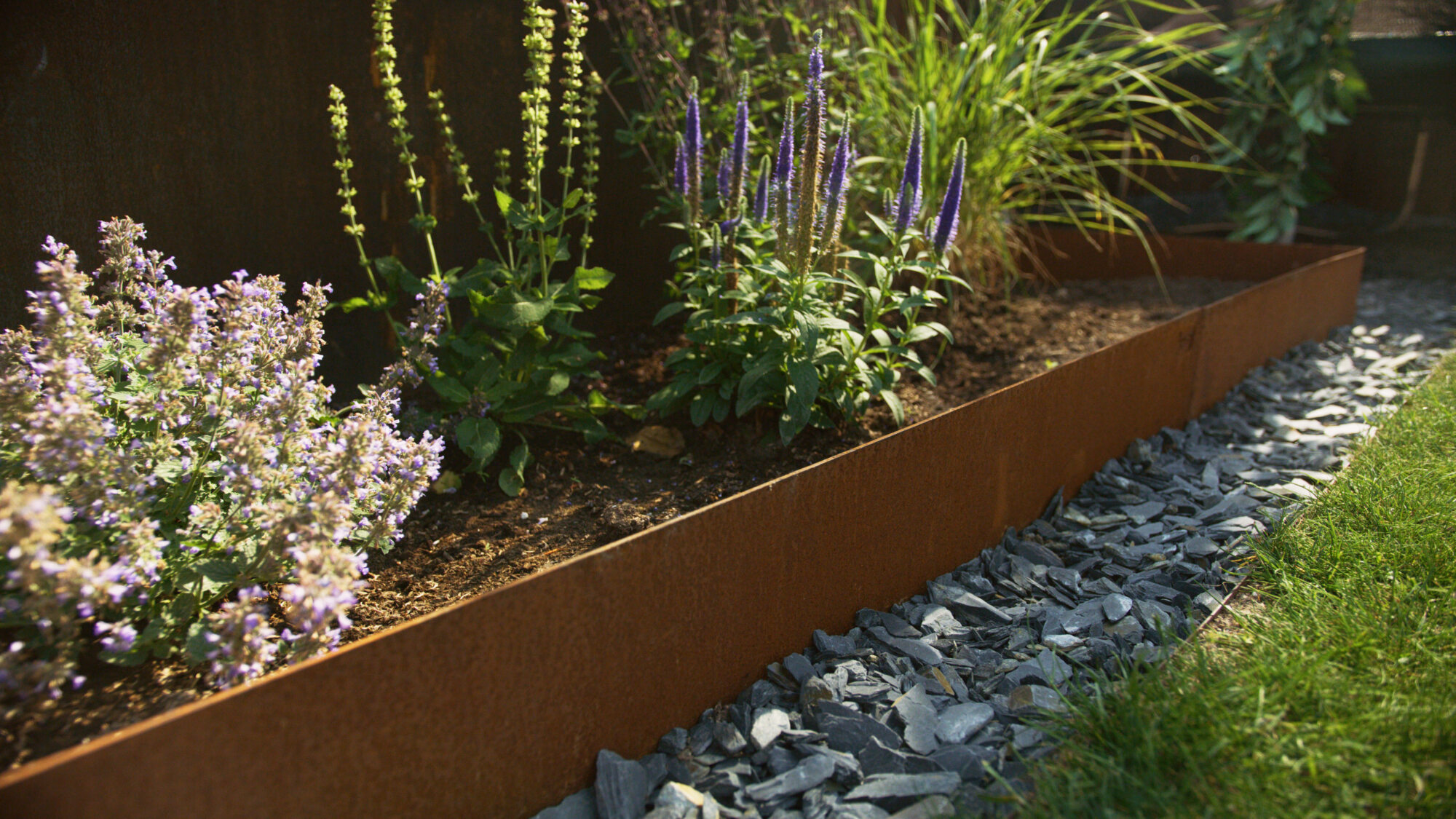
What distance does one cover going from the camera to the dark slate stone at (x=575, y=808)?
1.40 metres

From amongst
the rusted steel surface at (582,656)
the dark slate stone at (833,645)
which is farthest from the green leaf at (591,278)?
the dark slate stone at (833,645)

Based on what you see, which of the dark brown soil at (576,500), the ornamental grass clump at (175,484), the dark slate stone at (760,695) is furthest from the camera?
the dark slate stone at (760,695)

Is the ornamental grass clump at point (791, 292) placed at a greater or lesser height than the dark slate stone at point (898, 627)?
greater

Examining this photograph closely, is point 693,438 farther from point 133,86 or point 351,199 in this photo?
point 133,86

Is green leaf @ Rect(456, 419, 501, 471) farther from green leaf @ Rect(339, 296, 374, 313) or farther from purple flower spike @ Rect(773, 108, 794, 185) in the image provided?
purple flower spike @ Rect(773, 108, 794, 185)

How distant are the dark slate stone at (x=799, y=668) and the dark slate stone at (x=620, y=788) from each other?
0.36 m

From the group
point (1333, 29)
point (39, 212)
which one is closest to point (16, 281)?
point (39, 212)

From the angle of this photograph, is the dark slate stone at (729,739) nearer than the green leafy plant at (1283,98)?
Yes

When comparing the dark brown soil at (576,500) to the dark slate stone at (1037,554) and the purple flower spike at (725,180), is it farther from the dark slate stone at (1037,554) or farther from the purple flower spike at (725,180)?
the purple flower spike at (725,180)

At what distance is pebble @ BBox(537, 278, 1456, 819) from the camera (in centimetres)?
144

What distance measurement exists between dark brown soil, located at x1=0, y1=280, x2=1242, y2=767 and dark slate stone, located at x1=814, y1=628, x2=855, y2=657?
43cm

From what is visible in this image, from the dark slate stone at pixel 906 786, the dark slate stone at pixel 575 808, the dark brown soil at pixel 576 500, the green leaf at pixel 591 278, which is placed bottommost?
the dark slate stone at pixel 906 786

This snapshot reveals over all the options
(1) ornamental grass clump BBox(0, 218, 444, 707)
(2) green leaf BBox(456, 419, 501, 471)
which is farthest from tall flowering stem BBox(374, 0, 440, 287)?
(1) ornamental grass clump BBox(0, 218, 444, 707)

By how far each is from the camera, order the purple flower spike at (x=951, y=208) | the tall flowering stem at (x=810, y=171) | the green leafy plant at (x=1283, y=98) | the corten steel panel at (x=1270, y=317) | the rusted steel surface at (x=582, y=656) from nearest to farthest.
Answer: the rusted steel surface at (x=582, y=656) < the tall flowering stem at (x=810, y=171) < the purple flower spike at (x=951, y=208) < the corten steel panel at (x=1270, y=317) < the green leafy plant at (x=1283, y=98)
